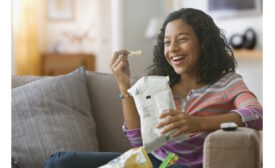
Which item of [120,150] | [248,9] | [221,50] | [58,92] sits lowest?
[120,150]

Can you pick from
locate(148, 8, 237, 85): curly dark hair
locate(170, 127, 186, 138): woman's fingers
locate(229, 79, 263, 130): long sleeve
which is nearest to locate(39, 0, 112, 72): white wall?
locate(148, 8, 237, 85): curly dark hair

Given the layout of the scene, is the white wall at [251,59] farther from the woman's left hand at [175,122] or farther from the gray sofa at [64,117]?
the woman's left hand at [175,122]

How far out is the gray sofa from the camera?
4.71ft

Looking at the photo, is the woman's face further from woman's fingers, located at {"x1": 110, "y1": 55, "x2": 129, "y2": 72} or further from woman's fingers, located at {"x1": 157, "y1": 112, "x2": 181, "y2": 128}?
woman's fingers, located at {"x1": 157, "y1": 112, "x2": 181, "y2": 128}

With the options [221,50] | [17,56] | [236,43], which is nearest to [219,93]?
[221,50]

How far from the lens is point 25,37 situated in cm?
473

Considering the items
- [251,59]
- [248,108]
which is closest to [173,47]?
[248,108]

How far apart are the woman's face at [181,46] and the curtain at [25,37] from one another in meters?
3.50

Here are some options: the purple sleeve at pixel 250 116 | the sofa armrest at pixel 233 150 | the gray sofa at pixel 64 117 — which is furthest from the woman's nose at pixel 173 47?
the gray sofa at pixel 64 117

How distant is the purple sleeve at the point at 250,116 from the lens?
3.39 ft

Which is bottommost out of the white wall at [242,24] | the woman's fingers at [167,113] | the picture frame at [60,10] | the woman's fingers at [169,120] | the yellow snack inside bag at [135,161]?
the yellow snack inside bag at [135,161]
